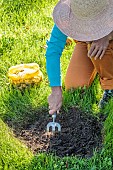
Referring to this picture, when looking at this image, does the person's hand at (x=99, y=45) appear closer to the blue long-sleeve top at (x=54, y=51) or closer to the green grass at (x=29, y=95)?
the blue long-sleeve top at (x=54, y=51)

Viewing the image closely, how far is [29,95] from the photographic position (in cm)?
341

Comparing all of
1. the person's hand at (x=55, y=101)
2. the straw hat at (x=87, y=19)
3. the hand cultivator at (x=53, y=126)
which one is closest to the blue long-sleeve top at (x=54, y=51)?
the person's hand at (x=55, y=101)

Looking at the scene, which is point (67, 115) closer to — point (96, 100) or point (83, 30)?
point (96, 100)

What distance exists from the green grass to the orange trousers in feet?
0.23

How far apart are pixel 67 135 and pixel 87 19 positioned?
0.73 meters

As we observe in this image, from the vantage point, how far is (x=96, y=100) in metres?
3.36

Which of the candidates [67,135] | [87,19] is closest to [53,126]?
[67,135]

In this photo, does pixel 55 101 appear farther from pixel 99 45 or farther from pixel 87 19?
pixel 87 19

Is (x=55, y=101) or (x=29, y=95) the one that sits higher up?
(x=55, y=101)

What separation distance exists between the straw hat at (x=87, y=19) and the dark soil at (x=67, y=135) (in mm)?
602

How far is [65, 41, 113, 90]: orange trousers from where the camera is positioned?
325 centimetres

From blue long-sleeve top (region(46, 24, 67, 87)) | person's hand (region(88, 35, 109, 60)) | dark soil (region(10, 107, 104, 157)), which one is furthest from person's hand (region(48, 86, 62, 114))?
person's hand (region(88, 35, 109, 60))

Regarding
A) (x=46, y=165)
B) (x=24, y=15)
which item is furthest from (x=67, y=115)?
(x=24, y=15)

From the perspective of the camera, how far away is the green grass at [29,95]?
9.14 feet
